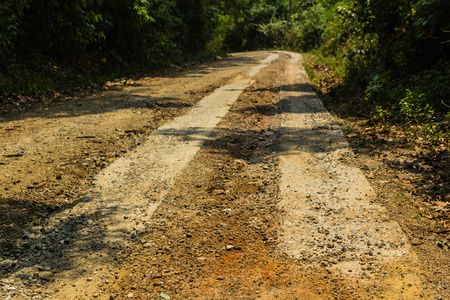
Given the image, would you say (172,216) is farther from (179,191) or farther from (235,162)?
(235,162)

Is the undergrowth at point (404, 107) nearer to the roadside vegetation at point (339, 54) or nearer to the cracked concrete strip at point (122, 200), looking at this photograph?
the roadside vegetation at point (339, 54)

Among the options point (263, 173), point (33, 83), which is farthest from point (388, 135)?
point (33, 83)

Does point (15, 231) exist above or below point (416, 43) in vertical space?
below

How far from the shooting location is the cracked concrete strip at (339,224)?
251cm

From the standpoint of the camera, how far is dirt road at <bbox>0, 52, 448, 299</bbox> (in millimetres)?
2479

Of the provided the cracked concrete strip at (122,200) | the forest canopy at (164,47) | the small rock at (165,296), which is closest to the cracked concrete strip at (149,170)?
the cracked concrete strip at (122,200)

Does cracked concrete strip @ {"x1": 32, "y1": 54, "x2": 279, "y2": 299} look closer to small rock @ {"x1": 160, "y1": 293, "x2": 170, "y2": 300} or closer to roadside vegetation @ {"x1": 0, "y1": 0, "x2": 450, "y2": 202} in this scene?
small rock @ {"x1": 160, "y1": 293, "x2": 170, "y2": 300}

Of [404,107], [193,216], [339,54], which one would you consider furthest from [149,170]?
[339,54]

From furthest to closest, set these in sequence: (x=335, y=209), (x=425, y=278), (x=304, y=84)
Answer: (x=304, y=84)
(x=335, y=209)
(x=425, y=278)

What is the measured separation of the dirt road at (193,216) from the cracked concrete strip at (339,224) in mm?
11

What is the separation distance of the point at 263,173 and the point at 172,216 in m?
1.38

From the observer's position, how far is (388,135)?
5418mm

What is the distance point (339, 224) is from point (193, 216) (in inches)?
49.1

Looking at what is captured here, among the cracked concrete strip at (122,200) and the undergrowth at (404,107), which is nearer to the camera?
the cracked concrete strip at (122,200)
